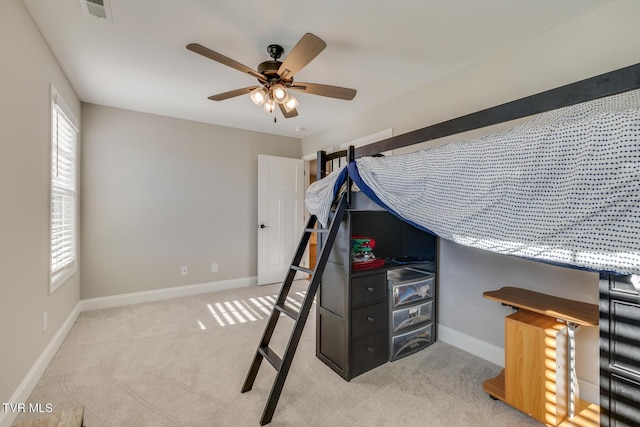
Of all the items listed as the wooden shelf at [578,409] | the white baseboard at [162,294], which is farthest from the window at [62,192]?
the wooden shelf at [578,409]

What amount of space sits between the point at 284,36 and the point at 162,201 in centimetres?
287

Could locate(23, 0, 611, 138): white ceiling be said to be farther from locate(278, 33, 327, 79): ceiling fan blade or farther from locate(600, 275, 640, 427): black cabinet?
locate(600, 275, 640, 427): black cabinet

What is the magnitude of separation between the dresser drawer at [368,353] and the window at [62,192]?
2569 mm

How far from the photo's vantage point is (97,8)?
6.03ft

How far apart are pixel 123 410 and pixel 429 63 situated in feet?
11.2

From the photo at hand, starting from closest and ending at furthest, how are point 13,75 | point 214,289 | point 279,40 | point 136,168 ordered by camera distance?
point 13,75 → point 279,40 → point 136,168 → point 214,289

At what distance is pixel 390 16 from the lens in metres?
1.93

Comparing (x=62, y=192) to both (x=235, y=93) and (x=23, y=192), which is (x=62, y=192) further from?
(x=235, y=93)

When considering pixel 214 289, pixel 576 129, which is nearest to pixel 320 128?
pixel 214 289

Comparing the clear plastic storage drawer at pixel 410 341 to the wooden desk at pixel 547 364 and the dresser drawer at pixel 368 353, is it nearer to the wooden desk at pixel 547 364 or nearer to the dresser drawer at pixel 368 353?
the dresser drawer at pixel 368 353

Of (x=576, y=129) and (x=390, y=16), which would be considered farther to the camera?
(x=390, y=16)

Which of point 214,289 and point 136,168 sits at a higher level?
point 136,168

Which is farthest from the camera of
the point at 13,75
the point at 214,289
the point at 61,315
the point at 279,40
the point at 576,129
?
the point at 214,289

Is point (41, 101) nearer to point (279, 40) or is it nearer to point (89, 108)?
point (89, 108)
